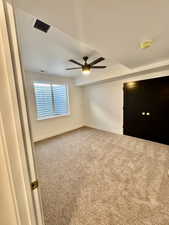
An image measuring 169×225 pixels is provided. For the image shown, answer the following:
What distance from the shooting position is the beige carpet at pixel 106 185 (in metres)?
1.25

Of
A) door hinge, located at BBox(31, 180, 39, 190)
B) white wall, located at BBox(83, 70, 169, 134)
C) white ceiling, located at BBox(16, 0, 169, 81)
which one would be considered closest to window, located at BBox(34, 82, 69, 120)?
white wall, located at BBox(83, 70, 169, 134)

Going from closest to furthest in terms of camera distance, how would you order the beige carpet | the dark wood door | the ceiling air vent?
the beige carpet → the ceiling air vent → the dark wood door

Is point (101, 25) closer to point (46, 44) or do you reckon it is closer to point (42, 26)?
point (42, 26)

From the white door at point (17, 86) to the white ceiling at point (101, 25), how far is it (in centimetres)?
71

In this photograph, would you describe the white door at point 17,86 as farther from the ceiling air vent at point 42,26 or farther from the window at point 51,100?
the window at point 51,100

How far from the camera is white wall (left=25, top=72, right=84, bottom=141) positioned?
3648 mm

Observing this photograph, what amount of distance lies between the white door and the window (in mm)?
3551

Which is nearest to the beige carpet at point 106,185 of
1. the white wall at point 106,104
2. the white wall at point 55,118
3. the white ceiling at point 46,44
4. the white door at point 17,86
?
the white door at point 17,86

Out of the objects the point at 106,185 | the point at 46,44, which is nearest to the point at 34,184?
the point at 106,185

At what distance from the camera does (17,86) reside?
0.55 meters

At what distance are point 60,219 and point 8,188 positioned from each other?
1.10m

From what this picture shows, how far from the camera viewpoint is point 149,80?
3127 mm

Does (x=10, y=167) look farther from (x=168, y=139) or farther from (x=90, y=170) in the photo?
(x=168, y=139)

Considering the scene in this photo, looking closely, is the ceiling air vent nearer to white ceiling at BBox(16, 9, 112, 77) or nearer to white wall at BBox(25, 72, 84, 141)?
white ceiling at BBox(16, 9, 112, 77)
